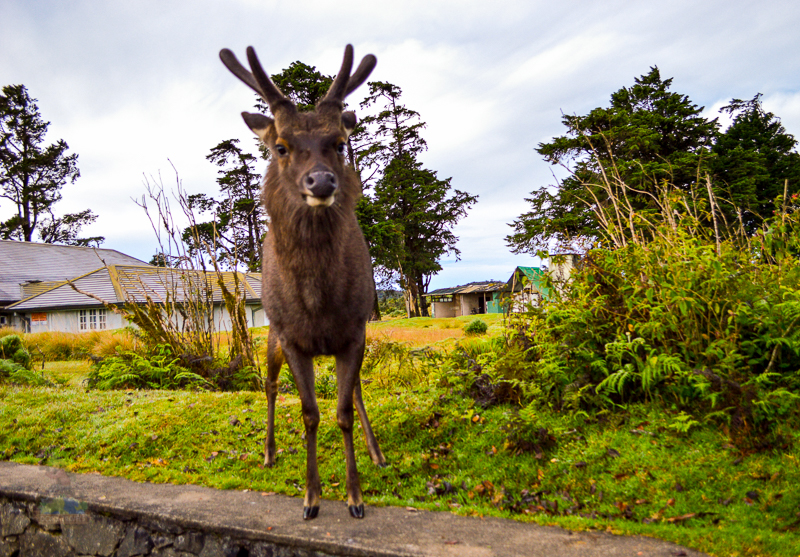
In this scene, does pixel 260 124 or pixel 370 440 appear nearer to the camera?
pixel 260 124

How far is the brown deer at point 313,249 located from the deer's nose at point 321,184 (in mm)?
296

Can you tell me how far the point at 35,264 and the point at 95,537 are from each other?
34714 millimetres

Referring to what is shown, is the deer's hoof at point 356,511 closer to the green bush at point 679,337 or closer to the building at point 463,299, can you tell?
the green bush at point 679,337

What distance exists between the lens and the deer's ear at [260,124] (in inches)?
135

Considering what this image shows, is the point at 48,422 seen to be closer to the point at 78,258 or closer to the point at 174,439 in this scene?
the point at 174,439

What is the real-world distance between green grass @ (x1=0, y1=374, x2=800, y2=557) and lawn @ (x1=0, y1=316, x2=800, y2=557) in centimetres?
1

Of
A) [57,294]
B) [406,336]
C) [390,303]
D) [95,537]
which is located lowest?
[95,537]

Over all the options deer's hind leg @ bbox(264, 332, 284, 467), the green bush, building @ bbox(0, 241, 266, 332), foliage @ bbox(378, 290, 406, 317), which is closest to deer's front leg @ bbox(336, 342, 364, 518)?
deer's hind leg @ bbox(264, 332, 284, 467)

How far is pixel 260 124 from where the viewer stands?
345cm

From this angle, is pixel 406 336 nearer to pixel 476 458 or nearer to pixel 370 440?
pixel 370 440

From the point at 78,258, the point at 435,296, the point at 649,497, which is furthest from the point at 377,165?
the point at 649,497

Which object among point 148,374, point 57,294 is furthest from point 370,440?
point 57,294

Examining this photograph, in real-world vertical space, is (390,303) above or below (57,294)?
below

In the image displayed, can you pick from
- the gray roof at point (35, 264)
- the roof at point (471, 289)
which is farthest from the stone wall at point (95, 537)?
the roof at point (471, 289)
